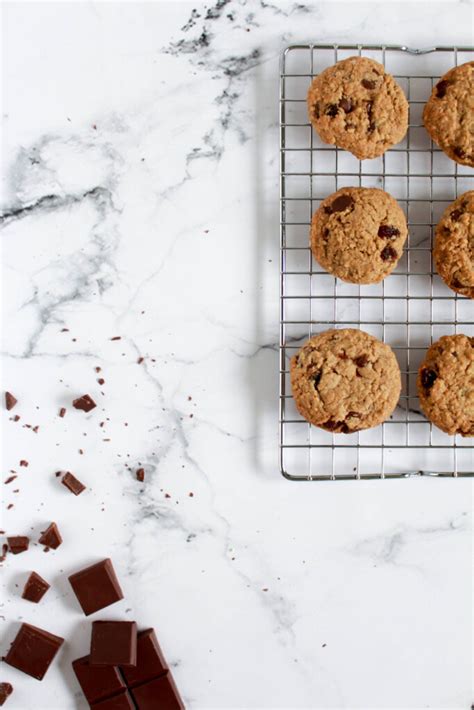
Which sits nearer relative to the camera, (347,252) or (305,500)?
(347,252)

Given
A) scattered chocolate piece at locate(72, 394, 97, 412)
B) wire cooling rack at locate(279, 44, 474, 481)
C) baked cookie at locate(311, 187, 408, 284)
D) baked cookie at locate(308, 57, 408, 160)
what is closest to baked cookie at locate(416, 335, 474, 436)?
A: wire cooling rack at locate(279, 44, 474, 481)

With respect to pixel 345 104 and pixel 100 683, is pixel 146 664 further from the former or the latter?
pixel 345 104

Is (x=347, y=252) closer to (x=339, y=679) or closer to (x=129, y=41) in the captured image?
(x=129, y=41)

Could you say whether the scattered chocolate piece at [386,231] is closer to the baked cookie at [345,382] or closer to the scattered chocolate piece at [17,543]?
the baked cookie at [345,382]

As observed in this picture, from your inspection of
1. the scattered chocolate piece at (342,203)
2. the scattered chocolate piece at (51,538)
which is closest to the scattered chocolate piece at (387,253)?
the scattered chocolate piece at (342,203)

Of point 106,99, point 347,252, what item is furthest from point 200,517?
point 106,99

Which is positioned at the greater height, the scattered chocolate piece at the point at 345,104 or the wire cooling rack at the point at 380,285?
the scattered chocolate piece at the point at 345,104

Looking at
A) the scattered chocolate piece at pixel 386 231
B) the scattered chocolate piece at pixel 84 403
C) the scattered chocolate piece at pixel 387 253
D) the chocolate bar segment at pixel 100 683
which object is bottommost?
the chocolate bar segment at pixel 100 683
